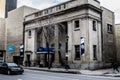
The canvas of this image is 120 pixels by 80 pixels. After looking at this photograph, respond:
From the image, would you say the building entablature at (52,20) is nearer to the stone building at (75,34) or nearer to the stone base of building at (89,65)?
the stone building at (75,34)

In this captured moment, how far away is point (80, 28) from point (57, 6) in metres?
6.96

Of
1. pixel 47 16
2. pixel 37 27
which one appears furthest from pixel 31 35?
pixel 47 16

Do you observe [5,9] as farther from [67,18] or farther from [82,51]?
[82,51]

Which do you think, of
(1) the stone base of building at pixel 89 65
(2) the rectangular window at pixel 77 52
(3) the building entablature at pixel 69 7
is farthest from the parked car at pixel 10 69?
(3) the building entablature at pixel 69 7

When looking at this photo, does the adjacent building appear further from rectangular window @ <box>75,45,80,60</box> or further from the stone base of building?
the stone base of building

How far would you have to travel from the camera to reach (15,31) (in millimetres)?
46781

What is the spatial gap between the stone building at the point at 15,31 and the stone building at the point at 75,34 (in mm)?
6256

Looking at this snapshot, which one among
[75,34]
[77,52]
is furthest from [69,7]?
[77,52]

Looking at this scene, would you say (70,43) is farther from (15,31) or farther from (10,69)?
(15,31)

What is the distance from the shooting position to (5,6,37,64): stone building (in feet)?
146

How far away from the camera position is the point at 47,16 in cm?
3591

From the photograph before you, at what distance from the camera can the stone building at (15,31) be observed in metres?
44.5

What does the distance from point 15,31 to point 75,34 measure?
21.0 m

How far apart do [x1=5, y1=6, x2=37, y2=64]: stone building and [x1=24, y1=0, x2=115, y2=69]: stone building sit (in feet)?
20.5
